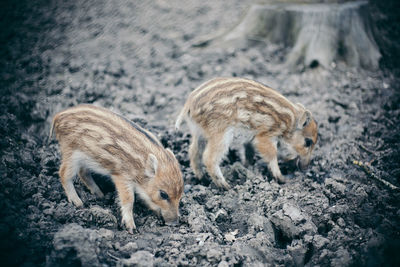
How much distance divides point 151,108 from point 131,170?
5.00ft

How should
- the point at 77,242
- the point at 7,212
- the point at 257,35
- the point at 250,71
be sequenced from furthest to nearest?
the point at 257,35 < the point at 250,71 < the point at 7,212 < the point at 77,242

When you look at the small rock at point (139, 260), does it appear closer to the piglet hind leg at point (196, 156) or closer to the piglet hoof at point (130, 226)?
the piglet hoof at point (130, 226)

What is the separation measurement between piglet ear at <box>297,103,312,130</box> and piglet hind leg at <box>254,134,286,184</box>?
37cm

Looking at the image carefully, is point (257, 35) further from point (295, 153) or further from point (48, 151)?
point (48, 151)

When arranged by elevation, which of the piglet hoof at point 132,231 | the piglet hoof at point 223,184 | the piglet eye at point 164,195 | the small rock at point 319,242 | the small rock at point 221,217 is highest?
the piglet eye at point 164,195

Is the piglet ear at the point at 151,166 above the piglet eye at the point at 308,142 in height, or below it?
above

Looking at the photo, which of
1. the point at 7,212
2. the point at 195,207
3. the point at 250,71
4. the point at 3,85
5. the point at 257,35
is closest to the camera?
the point at 7,212

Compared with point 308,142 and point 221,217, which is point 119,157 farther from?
point 308,142

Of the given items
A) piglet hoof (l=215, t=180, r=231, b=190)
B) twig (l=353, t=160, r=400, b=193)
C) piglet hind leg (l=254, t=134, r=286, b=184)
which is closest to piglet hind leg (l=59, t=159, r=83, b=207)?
piglet hoof (l=215, t=180, r=231, b=190)

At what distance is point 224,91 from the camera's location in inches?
129

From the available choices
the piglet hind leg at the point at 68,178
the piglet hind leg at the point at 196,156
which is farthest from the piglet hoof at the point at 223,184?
the piglet hind leg at the point at 68,178

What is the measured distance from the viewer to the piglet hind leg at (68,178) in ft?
9.63

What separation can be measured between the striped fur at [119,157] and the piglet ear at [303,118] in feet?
5.07

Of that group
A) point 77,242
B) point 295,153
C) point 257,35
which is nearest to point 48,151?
point 77,242
